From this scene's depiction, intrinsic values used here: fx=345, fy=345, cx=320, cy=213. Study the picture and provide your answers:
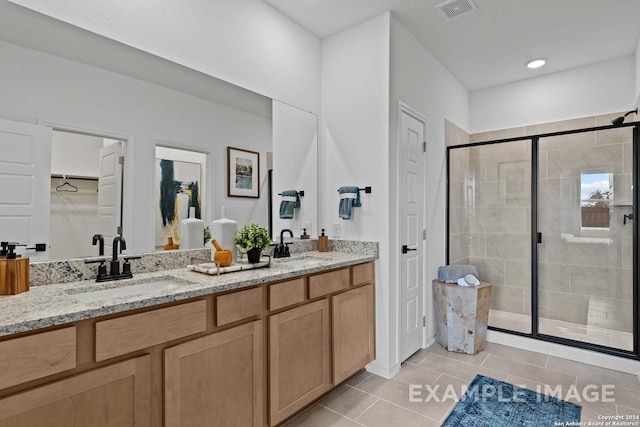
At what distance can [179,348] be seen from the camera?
1411mm

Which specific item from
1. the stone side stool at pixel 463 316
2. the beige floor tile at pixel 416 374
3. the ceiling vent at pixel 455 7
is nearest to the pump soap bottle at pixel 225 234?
the beige floor tile at pixel 416 374

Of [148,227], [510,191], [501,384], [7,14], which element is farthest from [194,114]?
[510,191]

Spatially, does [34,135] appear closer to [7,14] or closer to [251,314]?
[7,14]

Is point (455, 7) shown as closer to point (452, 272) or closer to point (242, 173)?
point (242, 173)

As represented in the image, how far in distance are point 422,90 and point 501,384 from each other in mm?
2464

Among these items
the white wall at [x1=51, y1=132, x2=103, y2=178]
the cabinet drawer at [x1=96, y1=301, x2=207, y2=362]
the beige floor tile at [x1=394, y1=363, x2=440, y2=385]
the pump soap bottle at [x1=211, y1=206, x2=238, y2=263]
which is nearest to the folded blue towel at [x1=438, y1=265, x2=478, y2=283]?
the beige floor tile at [x1=394, y1=363, x2=440, y2=385]

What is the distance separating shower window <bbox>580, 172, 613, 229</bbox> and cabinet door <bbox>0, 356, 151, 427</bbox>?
3.62 metres

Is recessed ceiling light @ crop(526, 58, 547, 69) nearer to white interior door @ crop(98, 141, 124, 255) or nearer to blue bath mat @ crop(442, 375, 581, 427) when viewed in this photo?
blue bath mat @ crop(442, 375, 581, 427)

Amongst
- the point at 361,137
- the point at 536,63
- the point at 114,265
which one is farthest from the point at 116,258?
the point at 536,63

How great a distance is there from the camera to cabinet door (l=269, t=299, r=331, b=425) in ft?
5.99

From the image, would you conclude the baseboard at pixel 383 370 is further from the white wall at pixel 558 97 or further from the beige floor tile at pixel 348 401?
the white wall at pixel 558 97

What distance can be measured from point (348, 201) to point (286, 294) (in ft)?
3.54

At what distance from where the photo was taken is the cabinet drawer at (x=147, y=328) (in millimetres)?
1208

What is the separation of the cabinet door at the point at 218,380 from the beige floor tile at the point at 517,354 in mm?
2312
